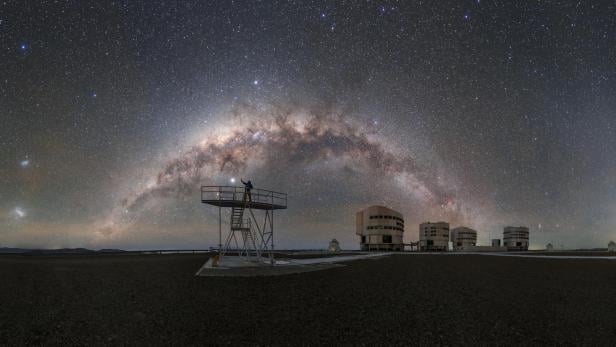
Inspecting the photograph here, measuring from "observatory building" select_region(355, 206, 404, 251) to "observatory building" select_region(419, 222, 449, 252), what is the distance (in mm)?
24595

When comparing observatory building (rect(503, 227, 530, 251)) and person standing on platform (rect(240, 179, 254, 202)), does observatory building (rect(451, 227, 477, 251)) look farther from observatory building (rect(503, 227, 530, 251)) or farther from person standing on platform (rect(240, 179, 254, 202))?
person standing on platform (rect(240, 179, 254, 202))

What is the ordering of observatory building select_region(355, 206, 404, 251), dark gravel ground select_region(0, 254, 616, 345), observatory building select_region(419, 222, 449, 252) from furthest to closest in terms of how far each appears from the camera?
1. observatory building select_region(419, 222, 449, 252)
2. observatory building select_region(355, 206, 404, 251)
3. dark gravel ground select_region(0, 254, 616, 345)

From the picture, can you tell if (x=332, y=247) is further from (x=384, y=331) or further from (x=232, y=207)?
(x=384, y=331)

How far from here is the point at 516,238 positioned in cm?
10781

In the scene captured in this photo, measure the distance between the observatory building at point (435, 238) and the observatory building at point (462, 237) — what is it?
15.4m

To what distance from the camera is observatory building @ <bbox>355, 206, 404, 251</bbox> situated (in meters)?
67.0

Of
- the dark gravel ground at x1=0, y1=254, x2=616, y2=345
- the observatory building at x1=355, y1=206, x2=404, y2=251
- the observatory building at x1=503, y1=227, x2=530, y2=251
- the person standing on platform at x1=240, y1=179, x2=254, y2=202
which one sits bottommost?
the observatory building at x1=503, y1=227, x2=530, y2=251

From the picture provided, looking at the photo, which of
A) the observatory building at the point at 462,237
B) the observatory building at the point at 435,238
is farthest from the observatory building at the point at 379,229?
the observatory building at the point at 462,237

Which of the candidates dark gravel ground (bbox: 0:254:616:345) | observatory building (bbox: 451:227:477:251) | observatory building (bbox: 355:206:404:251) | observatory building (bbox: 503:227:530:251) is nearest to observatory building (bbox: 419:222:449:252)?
observatory building (bbox: 451:227:477:251)

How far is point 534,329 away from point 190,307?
28.8ft

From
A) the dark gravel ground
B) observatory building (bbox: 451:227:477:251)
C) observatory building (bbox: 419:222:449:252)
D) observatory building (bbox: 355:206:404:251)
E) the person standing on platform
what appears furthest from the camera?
observatory building (bbox: 451:227:477:251)

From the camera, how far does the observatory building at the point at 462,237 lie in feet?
336

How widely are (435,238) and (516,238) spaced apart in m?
41.0

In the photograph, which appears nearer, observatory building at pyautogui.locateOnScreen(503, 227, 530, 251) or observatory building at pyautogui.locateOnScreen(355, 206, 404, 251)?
observatory building at pyautogui.locateOnScreen(355, 206, 404, 251)
